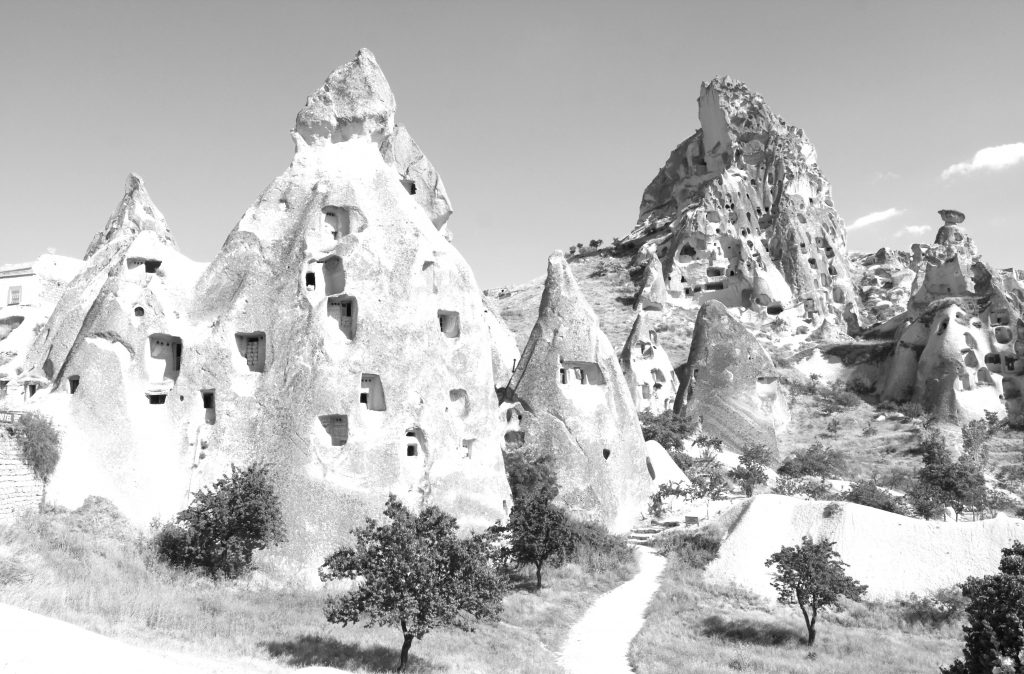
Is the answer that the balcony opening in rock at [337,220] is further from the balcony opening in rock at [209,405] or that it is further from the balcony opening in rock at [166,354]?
the balcony opening in rock at [209,405]

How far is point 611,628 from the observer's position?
2234cm

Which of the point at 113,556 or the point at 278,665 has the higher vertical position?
the point at 113,556

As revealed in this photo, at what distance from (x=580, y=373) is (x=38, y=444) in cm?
2110

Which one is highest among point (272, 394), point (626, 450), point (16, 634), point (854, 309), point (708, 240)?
point (708, 240)

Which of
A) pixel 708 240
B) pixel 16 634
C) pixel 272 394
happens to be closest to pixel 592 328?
pixel 272 394

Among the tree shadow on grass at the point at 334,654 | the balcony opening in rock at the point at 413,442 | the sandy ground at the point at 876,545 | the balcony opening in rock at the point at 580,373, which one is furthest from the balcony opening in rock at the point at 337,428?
the sandy ground at the point at 876,545

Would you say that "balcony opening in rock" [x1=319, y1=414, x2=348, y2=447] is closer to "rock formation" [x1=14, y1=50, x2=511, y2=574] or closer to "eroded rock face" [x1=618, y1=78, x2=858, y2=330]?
"rock formation" [x1=14, y1=50, x2=511, y2=574]

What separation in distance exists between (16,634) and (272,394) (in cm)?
1417

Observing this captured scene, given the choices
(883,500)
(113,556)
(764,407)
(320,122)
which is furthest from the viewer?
(764,407)

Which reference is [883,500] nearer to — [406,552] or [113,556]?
[406,552]

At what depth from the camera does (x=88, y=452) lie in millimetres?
23469

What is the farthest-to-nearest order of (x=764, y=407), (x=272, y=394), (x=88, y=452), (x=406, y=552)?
1. (x=764, y=407)
2. (x=272, y=394)
3. (x=88, y=452)
4. (x=406, y=552)

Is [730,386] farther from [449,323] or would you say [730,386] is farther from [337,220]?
[337,220]

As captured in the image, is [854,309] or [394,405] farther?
[854,309]
